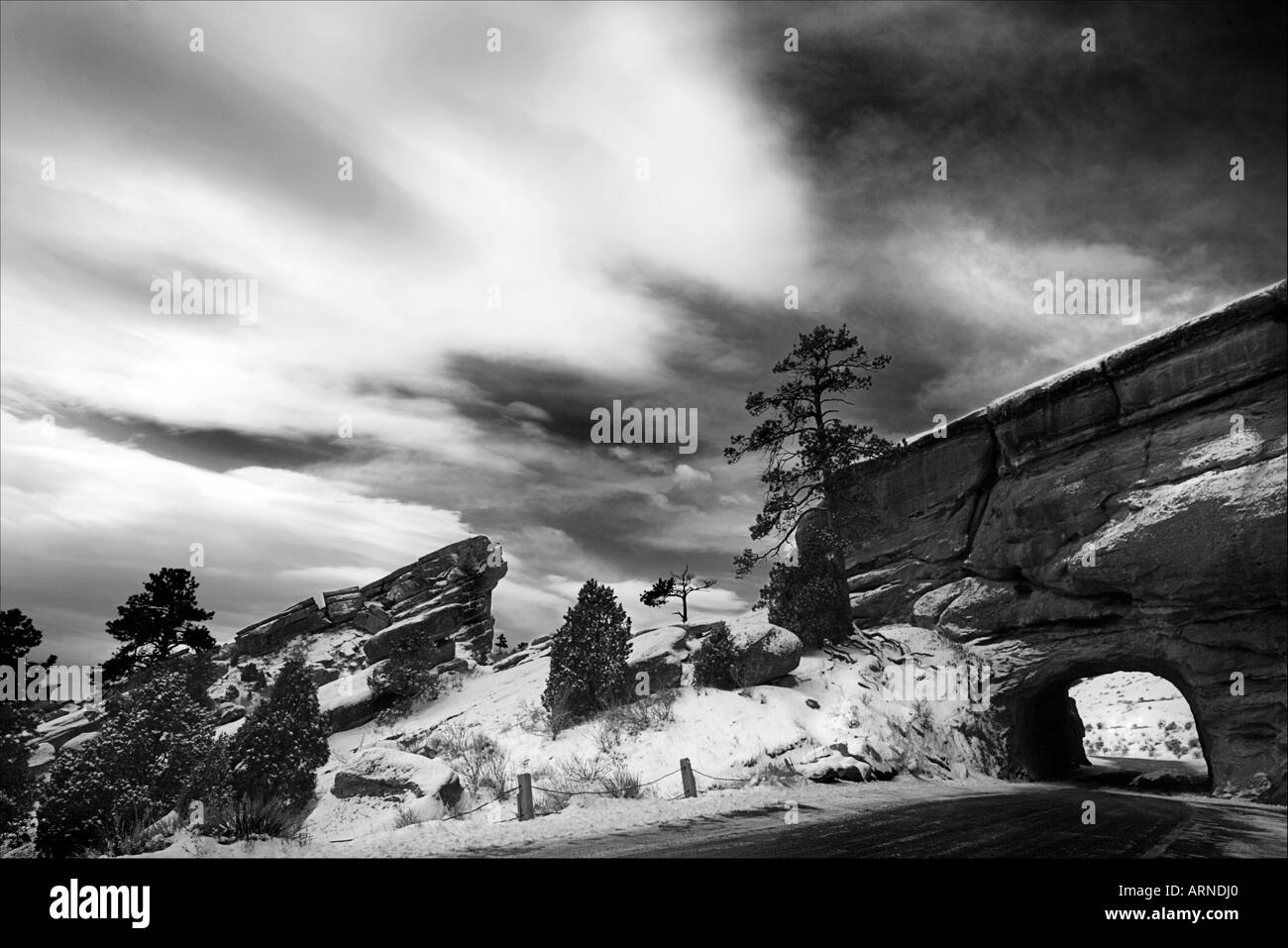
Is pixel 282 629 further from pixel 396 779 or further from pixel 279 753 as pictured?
pixel 396 779

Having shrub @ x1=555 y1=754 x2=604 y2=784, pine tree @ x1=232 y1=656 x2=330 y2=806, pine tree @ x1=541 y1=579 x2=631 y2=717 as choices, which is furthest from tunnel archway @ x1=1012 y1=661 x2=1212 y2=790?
pine tree @ x1=232 y1=656 x2=330 y2=806

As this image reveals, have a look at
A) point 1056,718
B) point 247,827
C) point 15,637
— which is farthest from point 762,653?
point 15,637

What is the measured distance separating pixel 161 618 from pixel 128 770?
57.0 ft

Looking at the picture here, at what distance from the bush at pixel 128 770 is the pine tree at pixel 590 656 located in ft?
37.7

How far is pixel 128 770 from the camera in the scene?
56.2 ft

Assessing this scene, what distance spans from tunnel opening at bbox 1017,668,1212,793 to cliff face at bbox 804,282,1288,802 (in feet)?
0.94

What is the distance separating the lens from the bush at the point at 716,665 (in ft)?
82.7

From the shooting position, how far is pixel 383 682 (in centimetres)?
3959

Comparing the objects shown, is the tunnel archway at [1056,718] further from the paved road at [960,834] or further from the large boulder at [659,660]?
the large boulder at [659,660]

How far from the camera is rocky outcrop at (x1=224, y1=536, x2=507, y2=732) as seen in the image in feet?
162
